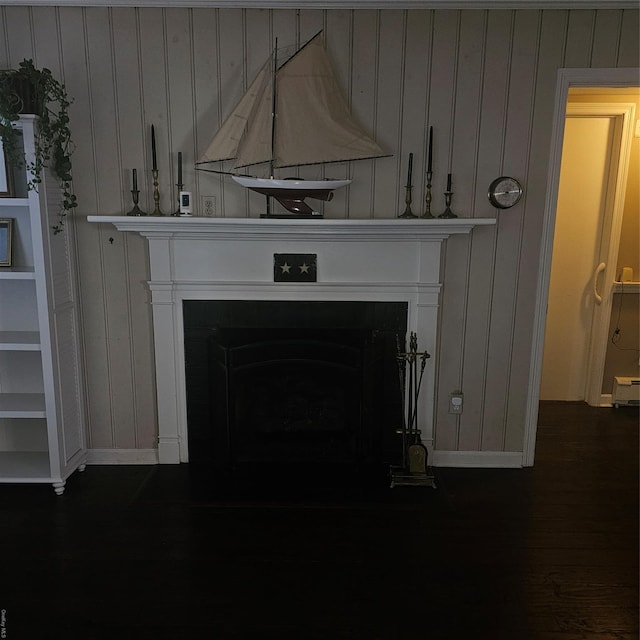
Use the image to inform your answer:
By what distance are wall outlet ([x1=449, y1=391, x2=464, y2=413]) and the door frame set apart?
1.22 feet

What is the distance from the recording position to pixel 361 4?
265 centimetres

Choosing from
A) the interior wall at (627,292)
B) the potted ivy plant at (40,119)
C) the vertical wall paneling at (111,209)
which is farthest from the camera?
the interior wall at (627,292)

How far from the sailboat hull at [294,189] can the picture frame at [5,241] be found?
3.81ft

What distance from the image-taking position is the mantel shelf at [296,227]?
2748 mm

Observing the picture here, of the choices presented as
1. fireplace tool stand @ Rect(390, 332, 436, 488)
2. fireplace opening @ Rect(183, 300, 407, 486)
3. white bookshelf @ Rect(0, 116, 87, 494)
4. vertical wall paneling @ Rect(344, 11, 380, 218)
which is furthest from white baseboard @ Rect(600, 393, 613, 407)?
white bookshelf @ Rect(0, 116, 87, 494)

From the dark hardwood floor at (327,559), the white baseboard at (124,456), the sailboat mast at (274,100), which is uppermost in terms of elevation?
the sailboat mast at (274,100)

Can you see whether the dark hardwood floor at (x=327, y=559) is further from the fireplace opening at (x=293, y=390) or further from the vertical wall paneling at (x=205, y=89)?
the vertical wall paneling at (x=205, y=89)

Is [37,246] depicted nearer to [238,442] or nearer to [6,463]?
[6,463]

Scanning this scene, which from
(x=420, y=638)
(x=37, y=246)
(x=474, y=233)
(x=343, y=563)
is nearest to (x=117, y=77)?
(x=37, y=246)

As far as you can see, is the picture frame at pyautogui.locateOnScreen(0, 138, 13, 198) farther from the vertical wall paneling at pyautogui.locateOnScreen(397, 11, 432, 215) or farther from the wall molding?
the vertical wall paneling at pyautogui.locateOnScreen(397, 11, 432, 215)

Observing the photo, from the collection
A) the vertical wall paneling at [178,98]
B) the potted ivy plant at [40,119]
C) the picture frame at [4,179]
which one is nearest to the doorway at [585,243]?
the vertical wall paneling at [178,98]

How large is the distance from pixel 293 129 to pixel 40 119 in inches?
45.2

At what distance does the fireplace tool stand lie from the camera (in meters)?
2.95

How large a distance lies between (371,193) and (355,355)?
0.85m
